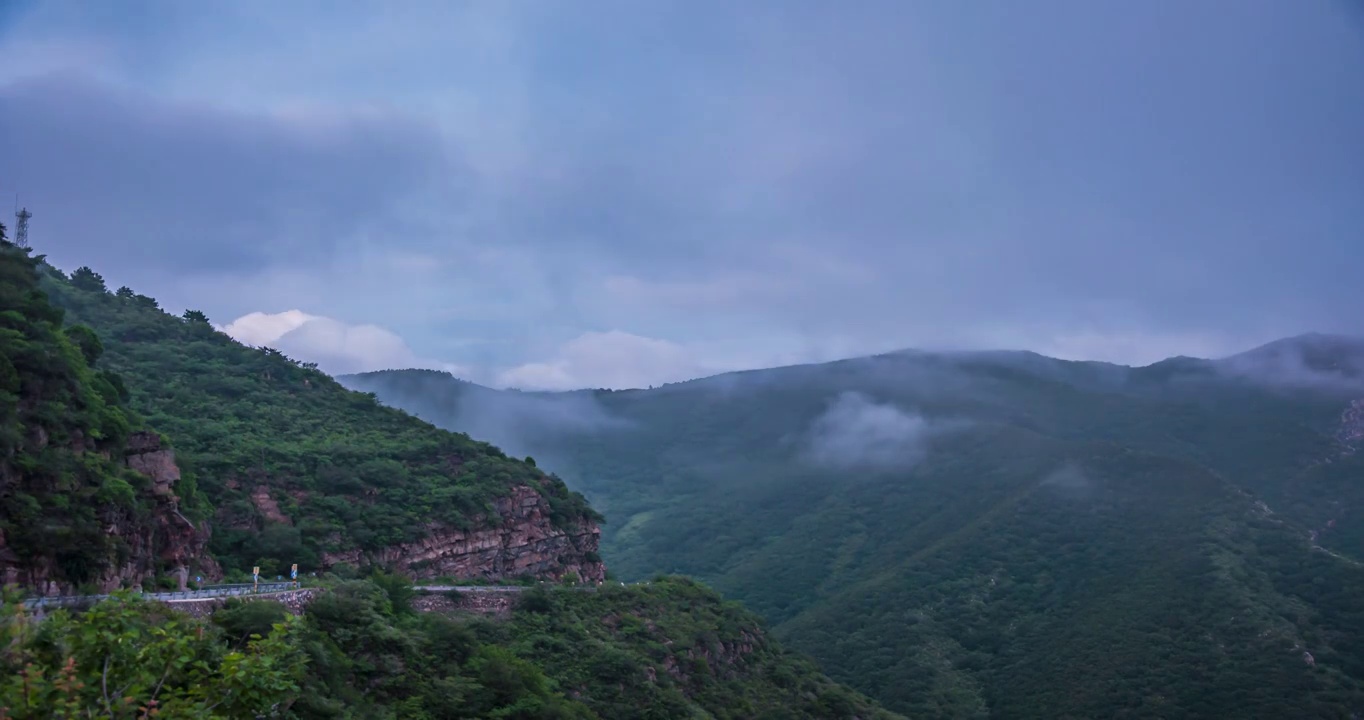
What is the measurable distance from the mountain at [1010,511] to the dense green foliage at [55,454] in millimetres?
52261

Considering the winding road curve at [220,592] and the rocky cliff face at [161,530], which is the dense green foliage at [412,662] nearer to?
the winding road curve at [220,592]

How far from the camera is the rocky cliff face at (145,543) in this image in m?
22.8

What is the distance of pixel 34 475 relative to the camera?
24.2 m

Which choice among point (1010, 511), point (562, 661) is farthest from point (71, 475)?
point (1010, 511)

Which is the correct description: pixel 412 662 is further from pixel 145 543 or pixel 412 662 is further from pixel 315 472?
pixel 315 472

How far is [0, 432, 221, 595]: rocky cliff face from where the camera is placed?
22.8 metres

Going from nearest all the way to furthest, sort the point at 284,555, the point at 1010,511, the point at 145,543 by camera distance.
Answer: the point at 145,543, the point at 284,555, the point at 1010,511

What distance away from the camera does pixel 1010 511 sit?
318ft

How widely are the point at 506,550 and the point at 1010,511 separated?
212 ft

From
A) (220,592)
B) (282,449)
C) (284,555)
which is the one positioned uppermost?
(282,449)

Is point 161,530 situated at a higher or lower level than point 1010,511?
higher

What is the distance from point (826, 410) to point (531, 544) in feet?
370

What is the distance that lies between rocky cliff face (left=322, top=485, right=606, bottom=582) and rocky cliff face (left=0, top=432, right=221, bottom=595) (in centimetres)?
742

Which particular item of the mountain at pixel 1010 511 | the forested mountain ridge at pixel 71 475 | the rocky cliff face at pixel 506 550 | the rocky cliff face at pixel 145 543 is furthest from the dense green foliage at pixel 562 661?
the mountain at pixel 1010 511
